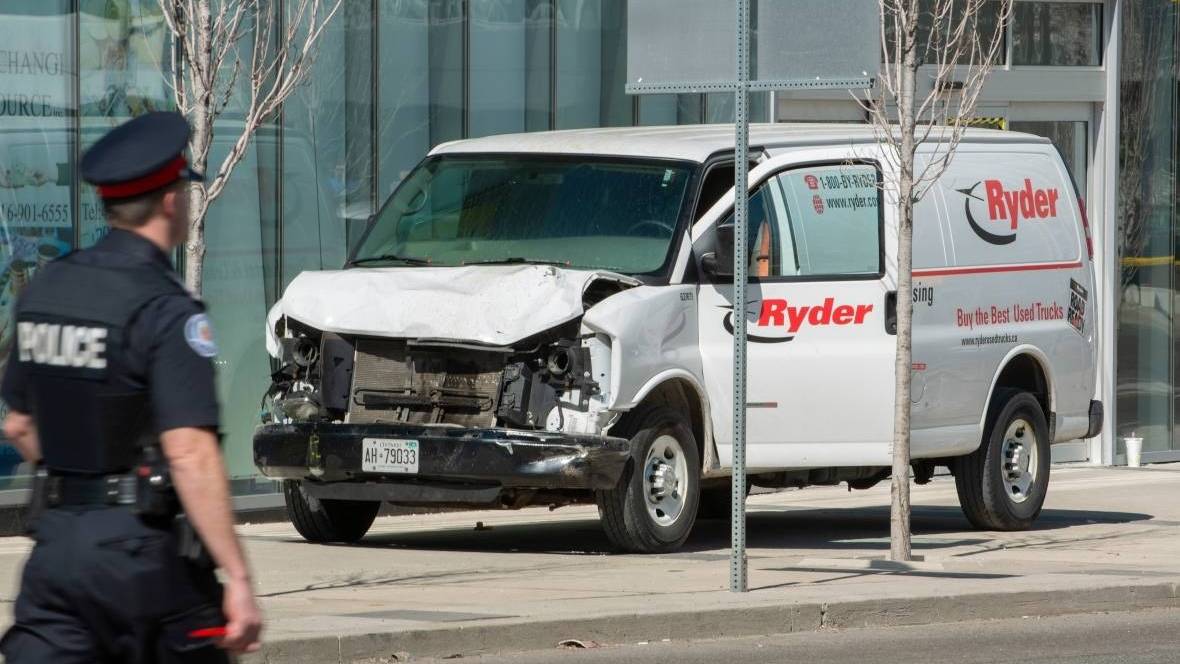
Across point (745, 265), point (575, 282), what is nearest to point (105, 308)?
point (745, 265)

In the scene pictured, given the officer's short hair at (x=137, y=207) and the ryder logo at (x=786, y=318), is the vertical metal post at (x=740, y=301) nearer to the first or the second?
the ryder logo at (x=786, y=318)

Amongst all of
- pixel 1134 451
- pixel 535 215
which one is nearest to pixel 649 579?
pixel 535 215

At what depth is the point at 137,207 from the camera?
174 inches

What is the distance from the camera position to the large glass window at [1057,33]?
20453mm

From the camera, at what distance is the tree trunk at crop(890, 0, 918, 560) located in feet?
37.3

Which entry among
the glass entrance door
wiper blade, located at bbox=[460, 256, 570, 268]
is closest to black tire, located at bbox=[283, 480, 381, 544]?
wiper blade, located at bbox=[460, 256, 570, 268]

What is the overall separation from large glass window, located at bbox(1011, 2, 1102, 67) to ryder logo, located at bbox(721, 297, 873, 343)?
8.27 m

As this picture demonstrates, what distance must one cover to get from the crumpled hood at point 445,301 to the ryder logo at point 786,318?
3.24 feet

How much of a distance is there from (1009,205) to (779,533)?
109 inches

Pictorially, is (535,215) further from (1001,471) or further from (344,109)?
(1001,471)

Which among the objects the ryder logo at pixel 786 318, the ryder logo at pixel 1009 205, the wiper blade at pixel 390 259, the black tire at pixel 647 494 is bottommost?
the black tire at pixel 647 494

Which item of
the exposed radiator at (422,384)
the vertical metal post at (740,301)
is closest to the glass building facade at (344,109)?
the exposed radiator at (422,384)

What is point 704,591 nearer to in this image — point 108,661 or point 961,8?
point 108,661

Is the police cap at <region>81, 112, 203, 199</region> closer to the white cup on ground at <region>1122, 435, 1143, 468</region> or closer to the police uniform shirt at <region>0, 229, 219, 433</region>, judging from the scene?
the police uniform shirt at <region>0, 229, 219, 433</region>
